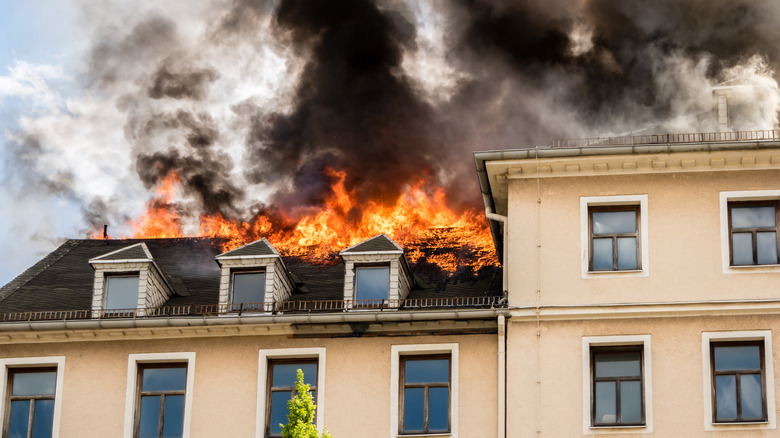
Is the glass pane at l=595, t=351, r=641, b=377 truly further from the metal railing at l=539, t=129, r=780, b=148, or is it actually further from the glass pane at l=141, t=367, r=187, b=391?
the glass pane at l=141, t=367, r=187, b=391

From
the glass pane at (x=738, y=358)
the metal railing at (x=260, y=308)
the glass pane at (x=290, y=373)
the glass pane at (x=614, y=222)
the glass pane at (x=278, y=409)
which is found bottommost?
the glass pane at (x=278, y=409)

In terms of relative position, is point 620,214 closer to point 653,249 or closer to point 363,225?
point 653,249

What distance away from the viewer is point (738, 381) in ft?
99.2

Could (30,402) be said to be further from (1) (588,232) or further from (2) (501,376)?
(1) (588,232)

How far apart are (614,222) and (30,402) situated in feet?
46.7

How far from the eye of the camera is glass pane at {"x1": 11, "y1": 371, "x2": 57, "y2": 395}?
109 feet

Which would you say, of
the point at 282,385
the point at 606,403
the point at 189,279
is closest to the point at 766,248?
the point at 606,403

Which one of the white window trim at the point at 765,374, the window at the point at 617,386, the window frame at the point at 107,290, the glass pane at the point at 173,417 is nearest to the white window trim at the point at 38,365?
the window frame at the point at 107,290

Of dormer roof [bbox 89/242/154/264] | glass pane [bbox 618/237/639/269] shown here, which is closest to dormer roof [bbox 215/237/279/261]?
dormer roof [bbox 89/242/154/264]

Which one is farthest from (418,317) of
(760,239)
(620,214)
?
(760,239)

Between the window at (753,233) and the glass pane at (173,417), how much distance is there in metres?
12.9

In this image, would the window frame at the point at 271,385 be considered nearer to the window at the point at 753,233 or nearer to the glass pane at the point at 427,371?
the glass pane at the point at 427,371

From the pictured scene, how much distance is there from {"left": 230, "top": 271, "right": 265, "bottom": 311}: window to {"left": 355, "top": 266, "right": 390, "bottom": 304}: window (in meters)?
2.31

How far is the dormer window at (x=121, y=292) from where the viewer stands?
34.1 meters
